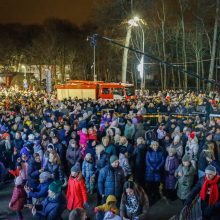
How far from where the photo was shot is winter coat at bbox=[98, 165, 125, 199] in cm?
914

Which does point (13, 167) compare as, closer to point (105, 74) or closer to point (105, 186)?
point (105, 186)

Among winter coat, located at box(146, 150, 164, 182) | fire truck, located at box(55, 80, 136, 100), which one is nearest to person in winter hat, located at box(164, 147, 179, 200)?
winter coat, located at box(146, 150, 164, 182)

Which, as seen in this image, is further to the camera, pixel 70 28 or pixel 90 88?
A: pixel 70 28

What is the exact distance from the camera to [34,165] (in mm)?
10664

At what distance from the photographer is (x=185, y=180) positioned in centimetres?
983

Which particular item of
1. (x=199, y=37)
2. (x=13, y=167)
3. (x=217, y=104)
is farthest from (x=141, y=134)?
(x=199, y=37)

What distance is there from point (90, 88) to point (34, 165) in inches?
953

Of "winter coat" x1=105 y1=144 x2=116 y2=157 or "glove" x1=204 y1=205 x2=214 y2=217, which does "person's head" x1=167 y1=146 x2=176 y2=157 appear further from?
"glove" x1=204 y1=205 x2=214 y2=217

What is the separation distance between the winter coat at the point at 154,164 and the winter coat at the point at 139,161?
474mm

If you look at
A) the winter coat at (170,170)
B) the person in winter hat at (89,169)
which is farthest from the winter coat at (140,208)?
the winter coat at (170,170)

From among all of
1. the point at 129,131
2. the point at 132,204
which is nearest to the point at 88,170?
the point at 132,204

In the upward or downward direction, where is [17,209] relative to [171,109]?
downward

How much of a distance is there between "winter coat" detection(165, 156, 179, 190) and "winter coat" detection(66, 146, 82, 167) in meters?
2.51

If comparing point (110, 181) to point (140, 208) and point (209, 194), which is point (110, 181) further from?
point (209, 194)
